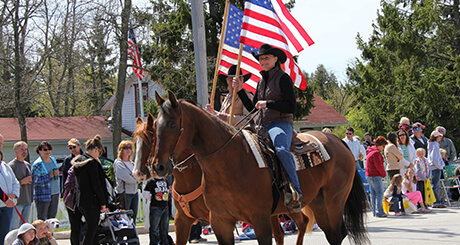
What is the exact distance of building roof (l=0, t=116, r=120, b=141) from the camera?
1362 inches

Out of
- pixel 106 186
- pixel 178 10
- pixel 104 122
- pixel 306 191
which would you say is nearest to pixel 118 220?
pixel 106 186

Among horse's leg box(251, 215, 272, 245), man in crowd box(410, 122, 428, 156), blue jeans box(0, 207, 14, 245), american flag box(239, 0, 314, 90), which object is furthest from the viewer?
man in crowd box(410, 122, 428, 156)

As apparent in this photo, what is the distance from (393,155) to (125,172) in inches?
328

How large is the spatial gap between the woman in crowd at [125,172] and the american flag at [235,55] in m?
2.46

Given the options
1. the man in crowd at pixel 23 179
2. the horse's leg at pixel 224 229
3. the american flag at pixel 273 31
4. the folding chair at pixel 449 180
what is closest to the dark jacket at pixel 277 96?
the horse's leg at pixel 224 229

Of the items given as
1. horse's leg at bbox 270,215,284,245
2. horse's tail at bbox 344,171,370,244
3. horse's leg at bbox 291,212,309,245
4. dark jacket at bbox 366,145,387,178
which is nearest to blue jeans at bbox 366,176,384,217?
dark jacket at bbox 366,145,387,178

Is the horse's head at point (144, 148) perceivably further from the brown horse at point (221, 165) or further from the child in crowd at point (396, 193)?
the child in crowd at point (396, 193)

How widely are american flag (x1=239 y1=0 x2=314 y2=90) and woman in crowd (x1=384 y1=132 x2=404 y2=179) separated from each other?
20.5ft

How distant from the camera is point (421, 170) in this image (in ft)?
48.9

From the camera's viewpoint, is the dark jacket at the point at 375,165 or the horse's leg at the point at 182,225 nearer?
the horse's leg at the point at 182,225

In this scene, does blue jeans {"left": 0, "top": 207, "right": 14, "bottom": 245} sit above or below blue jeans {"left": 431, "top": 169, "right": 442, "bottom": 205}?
above

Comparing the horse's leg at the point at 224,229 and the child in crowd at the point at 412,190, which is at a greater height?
the horse's leg at the point at 224,229

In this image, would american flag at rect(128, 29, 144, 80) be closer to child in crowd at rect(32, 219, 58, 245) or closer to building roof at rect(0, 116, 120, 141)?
building roof at rect(0, 116, 120, 141)

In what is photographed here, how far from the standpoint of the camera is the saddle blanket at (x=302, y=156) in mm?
5738
